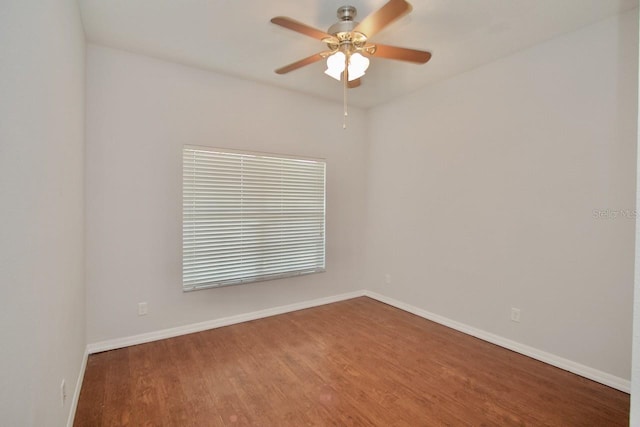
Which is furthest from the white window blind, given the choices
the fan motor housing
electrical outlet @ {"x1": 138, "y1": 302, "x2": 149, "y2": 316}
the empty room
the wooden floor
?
the fan motor housing

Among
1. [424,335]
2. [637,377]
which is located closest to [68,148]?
[637,377]

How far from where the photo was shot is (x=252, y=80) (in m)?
3.54

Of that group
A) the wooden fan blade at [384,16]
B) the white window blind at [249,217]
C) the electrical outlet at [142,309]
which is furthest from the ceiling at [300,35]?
the electrical outlet at [142,309]

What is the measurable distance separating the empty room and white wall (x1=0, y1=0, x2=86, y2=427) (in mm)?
17

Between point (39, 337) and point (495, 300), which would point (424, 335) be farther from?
point (39, 337)

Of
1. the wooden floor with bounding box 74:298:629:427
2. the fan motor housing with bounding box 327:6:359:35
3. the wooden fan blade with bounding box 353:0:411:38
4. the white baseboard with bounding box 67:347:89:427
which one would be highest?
the fan motor housing with bounding box 327:6:359:35

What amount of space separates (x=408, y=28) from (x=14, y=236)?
274cm

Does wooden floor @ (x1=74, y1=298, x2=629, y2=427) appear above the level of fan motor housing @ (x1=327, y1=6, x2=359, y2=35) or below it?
below

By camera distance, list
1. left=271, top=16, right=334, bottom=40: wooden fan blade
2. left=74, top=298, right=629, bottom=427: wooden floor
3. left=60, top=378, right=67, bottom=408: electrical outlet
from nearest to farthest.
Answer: left=60, top=378, right=67, bottom=408: electrical outlet → left=271, top=16, right=334, bottom=40: wooden fan blade → left=74, top=298, right=629, bottom=427: wooden floor

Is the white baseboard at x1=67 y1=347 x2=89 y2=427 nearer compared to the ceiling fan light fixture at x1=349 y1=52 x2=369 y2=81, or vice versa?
the white baseboard at x1=67 y1=347 x2=89 y2=427

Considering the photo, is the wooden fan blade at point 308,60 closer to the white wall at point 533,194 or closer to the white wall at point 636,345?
the white wall at point 533,194

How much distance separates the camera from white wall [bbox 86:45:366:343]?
9.18 ft

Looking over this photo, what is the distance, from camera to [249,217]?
3561 millimetres

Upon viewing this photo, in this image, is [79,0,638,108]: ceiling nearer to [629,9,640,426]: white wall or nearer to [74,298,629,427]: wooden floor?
[629,9,640,426]: white wall
